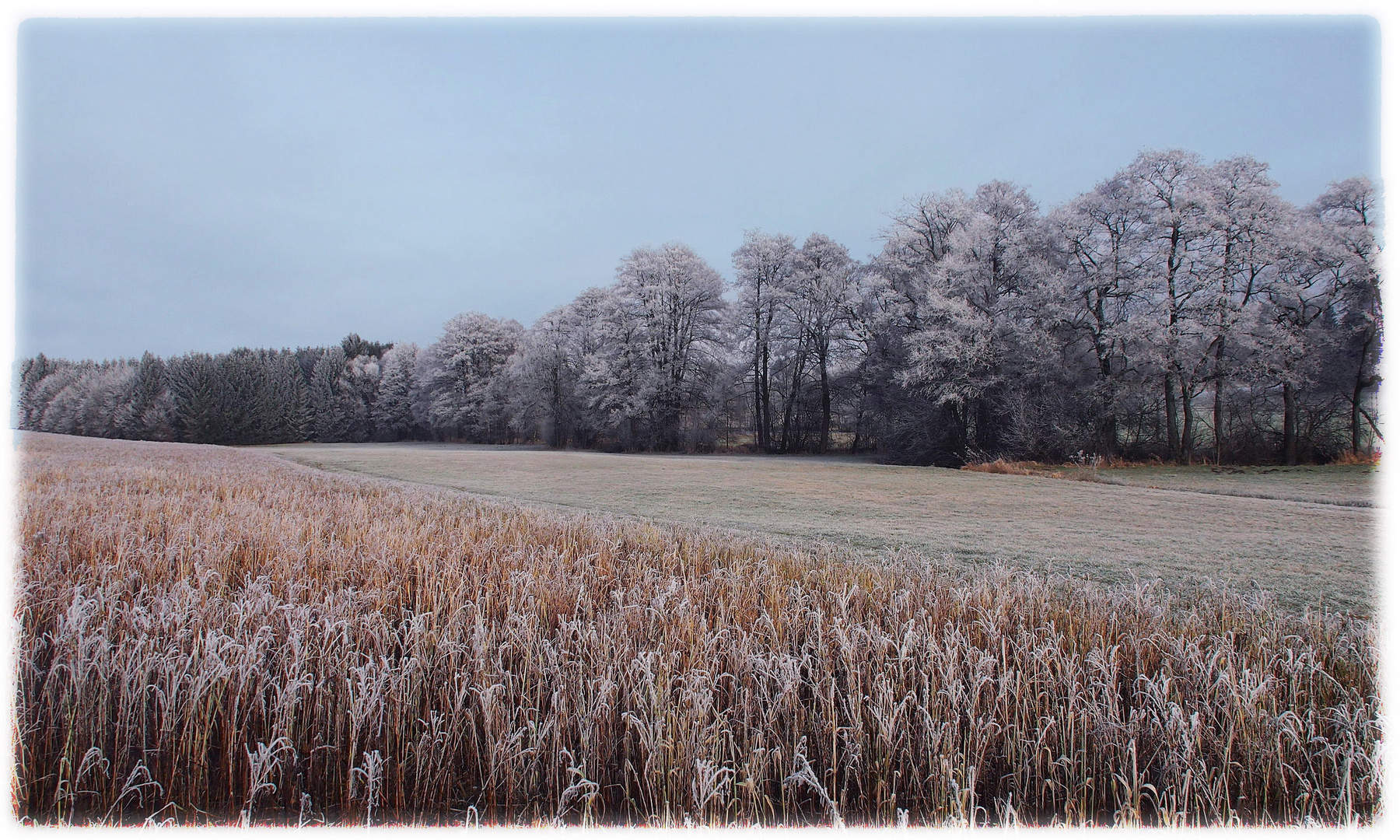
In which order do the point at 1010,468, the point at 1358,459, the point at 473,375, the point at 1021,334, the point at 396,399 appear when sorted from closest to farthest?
the point at 1010,468 < the point at 1358,459 < the point at 1021,334 < the point at 473,375 < the point at 396,399

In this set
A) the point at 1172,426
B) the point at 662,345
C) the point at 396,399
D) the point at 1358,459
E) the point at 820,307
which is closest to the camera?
the point at 1358,459

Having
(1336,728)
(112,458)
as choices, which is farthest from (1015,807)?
(112,458)

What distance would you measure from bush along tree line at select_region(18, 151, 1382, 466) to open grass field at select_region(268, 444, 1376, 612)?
183 inches

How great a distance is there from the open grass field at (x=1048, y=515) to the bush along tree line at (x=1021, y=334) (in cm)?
465

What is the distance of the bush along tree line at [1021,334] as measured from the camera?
19.7 metres

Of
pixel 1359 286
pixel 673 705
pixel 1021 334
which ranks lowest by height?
pixel 673 705

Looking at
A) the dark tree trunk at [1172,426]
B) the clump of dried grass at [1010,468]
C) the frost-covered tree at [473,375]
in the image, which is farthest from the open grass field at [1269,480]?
the frost-covered tree at [473,375]

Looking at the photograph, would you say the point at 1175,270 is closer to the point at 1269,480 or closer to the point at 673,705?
the point at 1269,480

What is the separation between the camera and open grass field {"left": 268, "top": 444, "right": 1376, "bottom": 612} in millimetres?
5090

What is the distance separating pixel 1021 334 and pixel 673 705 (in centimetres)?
2392

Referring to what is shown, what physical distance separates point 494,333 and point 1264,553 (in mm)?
54919

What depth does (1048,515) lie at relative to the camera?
8484 mm

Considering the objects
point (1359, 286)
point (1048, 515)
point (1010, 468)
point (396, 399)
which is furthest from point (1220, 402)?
point (396, 399)

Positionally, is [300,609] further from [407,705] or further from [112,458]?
[112,458]
